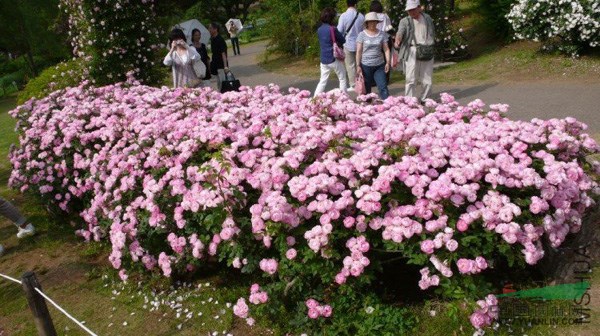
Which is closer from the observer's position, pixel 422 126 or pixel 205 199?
pixel 205 199

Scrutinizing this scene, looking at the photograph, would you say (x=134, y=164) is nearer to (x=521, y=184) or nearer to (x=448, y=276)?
(x=448, y=276)

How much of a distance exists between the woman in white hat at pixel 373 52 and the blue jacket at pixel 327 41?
0.92m

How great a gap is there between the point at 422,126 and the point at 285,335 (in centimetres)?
194

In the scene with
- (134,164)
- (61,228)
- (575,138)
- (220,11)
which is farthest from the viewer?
(220,11)

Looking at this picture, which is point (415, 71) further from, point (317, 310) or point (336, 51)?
point (317, 310)

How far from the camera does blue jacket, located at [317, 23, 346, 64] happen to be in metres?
Result: 7.90

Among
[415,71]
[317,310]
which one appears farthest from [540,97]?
[317,310]

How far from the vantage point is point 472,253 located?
9.55 feet

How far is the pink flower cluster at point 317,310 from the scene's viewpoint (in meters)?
3.11

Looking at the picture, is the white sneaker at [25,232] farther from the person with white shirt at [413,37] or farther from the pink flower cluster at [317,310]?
the person with white shirt at [413,37]

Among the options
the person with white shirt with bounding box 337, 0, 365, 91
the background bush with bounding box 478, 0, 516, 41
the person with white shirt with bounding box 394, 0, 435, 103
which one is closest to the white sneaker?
the person with white shirt with bounding box 337, 0, 365, 91

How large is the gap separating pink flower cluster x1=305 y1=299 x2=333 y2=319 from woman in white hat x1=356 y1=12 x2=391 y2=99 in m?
4.55

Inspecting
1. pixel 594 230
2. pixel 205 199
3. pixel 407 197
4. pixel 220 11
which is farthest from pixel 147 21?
pixel 220 11

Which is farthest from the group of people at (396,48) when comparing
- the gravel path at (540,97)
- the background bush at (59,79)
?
the background bush at (59,79)
